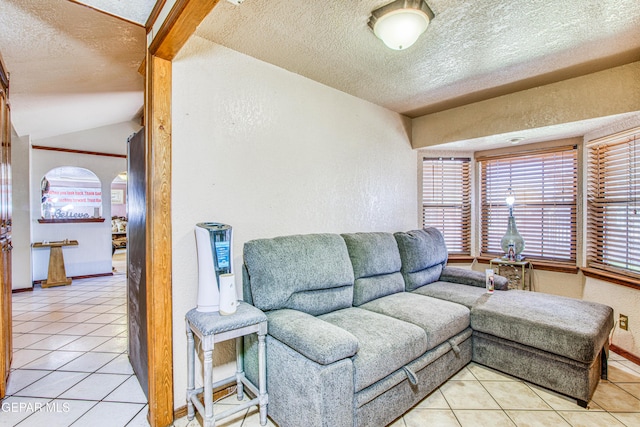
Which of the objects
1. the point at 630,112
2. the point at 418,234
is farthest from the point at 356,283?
the point at 630,112

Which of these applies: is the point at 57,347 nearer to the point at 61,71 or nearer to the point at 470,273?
the point at 61,71

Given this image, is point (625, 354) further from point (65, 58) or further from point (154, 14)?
point (65, 58)

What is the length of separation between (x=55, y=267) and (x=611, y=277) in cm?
750

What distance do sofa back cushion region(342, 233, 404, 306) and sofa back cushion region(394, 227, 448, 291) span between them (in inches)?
4.6

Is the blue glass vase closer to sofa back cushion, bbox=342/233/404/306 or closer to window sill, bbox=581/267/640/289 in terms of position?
window sill, bbox=581/267/640/289

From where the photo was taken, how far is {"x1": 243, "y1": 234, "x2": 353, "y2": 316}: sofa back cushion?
207 centimetres

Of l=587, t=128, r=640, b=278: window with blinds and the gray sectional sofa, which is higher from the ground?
l=587, t=128, r=640, b=278: window with blinds

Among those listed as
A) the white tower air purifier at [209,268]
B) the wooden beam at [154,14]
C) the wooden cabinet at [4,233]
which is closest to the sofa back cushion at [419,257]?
the white tower air purifier at [209,268]

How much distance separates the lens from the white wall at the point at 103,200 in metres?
5.19

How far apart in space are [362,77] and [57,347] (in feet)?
12.2

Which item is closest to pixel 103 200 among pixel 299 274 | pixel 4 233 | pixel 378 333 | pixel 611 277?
pixel 4 233

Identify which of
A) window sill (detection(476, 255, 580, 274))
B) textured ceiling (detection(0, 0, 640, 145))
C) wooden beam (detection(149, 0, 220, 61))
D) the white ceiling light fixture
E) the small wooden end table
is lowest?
the small wooden end table

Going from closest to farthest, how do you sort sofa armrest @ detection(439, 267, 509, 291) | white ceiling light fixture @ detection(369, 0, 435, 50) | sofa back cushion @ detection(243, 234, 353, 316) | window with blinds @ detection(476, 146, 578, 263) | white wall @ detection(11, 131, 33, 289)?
white ceiling light fixture @ detection(369, 0, 435, 50) < sofa back cushion @ detection(243, 234, 353, 316) < sofa armrest @ detection(439, 267, 509, 291) < window with blinds @ detection(476, 146, 578, 263) < white wall @ detection(11, 131, 33, 289)

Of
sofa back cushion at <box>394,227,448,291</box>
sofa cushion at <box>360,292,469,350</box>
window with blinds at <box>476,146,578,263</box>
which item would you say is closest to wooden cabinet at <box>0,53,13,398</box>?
sofa cushion at <box>360,292,469,350</box>
